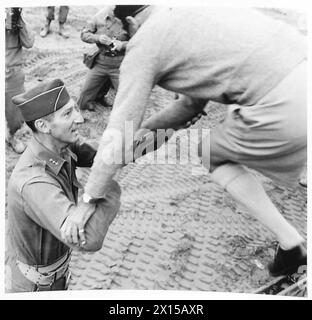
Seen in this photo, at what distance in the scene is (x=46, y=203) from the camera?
2.25 metres

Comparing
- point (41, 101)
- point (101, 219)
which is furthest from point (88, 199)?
point (41, 101)

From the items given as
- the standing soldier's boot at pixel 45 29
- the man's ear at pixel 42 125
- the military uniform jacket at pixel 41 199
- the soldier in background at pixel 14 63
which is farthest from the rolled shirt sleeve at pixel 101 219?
the standing soldier's boot at pixel 45 29

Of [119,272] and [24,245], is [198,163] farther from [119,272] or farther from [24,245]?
[24,245]

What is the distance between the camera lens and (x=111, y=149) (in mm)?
2291

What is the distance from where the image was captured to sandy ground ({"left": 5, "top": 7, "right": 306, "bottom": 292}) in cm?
264

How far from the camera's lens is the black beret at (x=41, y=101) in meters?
2.34

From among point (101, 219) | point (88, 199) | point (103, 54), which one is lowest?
point (101, 219)

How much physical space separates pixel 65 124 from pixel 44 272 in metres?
0.78

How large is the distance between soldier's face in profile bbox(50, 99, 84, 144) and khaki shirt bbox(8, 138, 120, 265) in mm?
89

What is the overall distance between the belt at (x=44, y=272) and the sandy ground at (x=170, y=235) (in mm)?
126

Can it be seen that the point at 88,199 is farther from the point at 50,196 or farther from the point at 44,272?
the point at 44,272

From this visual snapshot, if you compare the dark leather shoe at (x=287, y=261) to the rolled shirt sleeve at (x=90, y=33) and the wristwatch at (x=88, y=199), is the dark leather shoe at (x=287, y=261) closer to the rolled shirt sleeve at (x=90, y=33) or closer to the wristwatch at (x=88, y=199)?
the wristwatch at (x=88, y=199)

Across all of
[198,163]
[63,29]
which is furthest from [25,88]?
[198,163]

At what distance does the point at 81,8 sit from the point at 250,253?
158 cm
